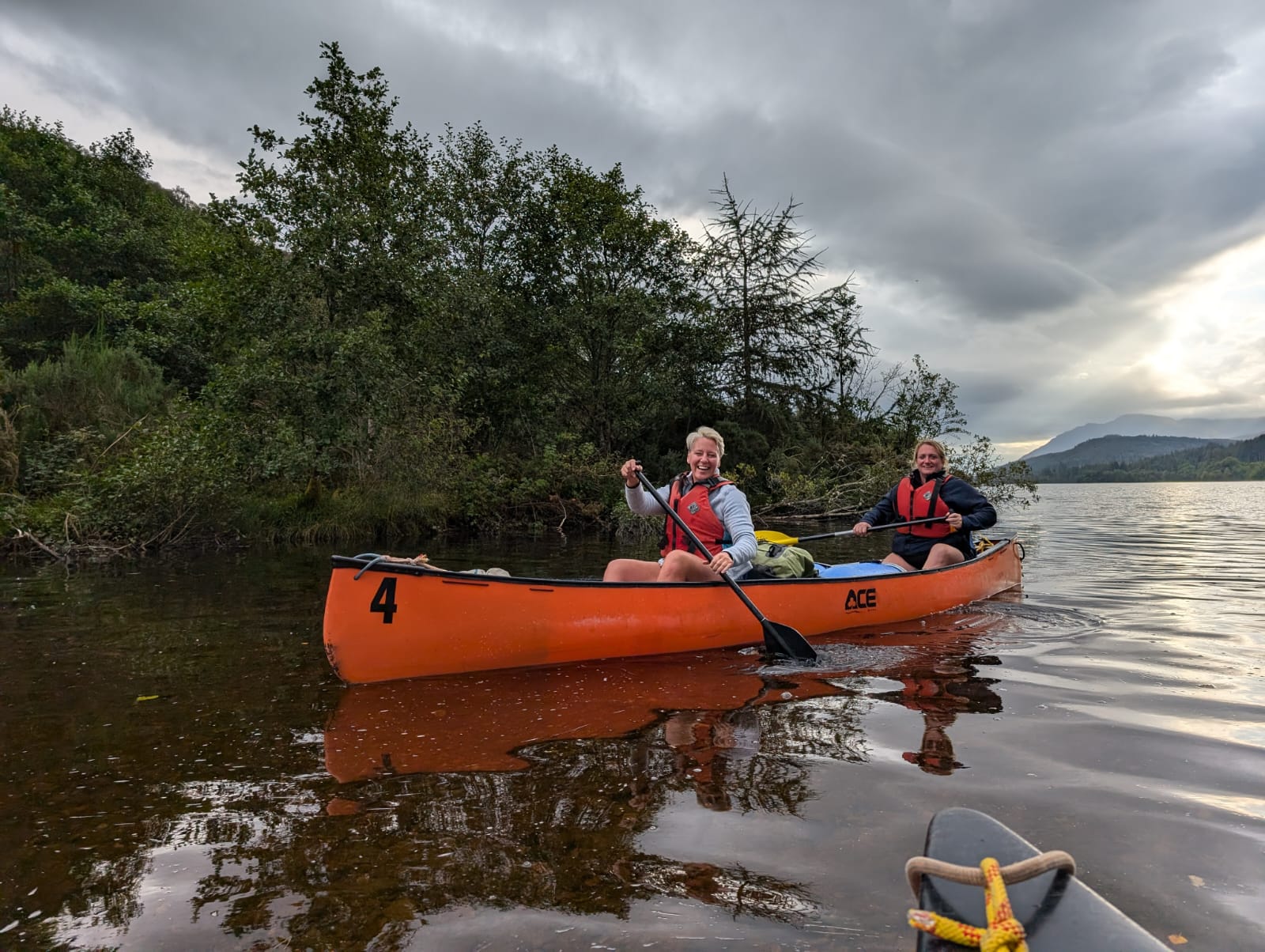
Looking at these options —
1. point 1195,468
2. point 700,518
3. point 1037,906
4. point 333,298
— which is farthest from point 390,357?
point 1195,468

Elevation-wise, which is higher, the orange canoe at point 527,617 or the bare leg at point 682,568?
the bare leg at point 682,568

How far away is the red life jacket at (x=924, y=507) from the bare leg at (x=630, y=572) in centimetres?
303

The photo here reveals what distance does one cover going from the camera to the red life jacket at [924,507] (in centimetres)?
675

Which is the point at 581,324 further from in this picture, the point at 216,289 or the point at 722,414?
the point at 216,289

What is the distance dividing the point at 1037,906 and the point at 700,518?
415 cm

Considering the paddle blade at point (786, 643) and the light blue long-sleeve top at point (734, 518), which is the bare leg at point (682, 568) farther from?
the paddle blade at point (786, 643)

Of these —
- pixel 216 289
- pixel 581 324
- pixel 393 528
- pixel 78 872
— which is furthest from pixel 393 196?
pixel 78 872

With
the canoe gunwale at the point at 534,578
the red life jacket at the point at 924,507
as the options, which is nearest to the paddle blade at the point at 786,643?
the canoe gunwale at the point at 534,578

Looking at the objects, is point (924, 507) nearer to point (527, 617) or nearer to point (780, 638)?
point (780, 638)

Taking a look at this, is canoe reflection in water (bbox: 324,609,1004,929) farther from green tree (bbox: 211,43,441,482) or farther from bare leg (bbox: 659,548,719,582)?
green tree (bbox: 211,43,441,482)

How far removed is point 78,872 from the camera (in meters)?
1.98

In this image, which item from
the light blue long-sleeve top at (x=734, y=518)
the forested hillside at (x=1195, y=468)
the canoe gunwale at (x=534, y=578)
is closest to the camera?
the canoe gunwale at (x=534, y=578)

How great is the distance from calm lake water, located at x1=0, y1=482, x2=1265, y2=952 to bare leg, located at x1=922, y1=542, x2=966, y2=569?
1.35m

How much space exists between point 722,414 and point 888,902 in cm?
1859
